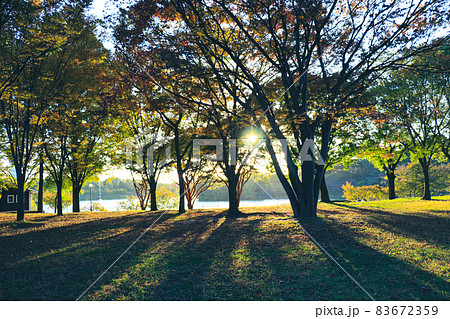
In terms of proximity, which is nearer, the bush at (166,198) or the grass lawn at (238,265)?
the grass lawn at (238,265)

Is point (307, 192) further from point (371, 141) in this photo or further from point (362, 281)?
point (371, 141)

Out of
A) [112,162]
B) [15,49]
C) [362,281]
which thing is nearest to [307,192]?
[362,281]

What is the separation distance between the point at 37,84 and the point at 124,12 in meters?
6.27

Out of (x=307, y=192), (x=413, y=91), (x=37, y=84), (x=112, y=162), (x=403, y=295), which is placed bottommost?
(x=403, y=295)

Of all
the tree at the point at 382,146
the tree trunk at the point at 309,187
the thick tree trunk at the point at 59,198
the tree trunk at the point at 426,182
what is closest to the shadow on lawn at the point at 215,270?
the tree trunk at the point at 309,187

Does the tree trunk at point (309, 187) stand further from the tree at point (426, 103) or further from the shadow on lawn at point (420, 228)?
the tree at point (426, 103)

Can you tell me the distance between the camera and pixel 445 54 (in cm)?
1248

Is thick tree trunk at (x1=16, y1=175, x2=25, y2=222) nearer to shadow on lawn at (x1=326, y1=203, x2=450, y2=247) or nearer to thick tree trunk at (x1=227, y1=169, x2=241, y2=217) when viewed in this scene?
thick tree trunk at (x1=227, y1=169, x2=241, y2=217)

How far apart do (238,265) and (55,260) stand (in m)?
4.40

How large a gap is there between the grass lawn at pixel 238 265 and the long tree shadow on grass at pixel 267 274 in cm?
2

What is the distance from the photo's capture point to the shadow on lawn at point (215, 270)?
15.4 feet

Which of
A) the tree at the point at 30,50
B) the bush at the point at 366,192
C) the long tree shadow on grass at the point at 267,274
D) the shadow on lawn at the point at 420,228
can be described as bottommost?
the bush at the point at 366,192

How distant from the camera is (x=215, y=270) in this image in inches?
231

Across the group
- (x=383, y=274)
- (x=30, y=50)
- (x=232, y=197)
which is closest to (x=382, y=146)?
(x=232, y=197)
